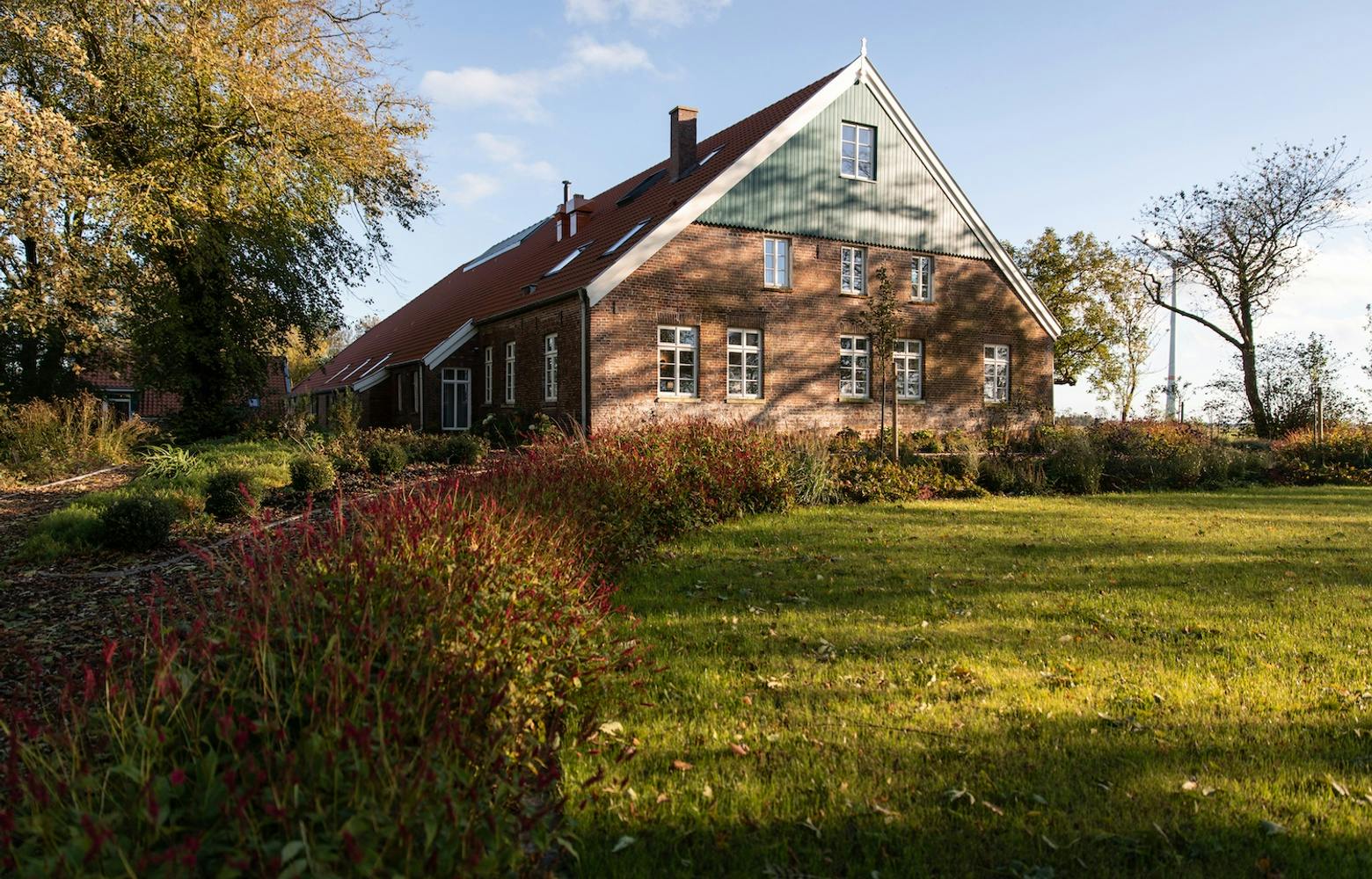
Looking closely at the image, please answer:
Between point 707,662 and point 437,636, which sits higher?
point 437,636

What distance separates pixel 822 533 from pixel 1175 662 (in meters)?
4.82

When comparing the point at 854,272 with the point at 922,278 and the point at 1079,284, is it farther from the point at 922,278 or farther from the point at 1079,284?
the point at 1079,284

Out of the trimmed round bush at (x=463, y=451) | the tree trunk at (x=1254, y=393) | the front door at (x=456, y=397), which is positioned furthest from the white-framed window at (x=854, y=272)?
the tree trunk at (x=1254, y=393)

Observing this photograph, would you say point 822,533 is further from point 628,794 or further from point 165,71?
point 165,71

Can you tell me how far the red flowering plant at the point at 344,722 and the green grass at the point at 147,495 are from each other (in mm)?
4115

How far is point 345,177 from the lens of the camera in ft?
65.8

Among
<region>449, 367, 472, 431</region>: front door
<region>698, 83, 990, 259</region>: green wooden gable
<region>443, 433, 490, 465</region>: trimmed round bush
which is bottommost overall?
<region>443, 433, 490, 465</region>: trimmed round bush

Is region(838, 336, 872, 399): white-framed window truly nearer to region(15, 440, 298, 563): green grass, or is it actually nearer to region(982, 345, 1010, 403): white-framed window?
region(982, 345, 1010, 403): white-framed window

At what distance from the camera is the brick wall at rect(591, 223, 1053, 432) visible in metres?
18.2

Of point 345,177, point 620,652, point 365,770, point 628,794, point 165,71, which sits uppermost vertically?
point 165,71

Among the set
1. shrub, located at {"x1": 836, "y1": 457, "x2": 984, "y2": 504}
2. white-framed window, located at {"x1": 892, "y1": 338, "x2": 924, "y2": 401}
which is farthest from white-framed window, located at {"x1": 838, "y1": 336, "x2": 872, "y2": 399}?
shrub, located at {"x1": 836, "y1": 457, "x2": 984, "y2": 504}

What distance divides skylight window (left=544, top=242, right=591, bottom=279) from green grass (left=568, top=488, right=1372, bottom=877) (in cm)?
1493

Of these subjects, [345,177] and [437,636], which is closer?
[437,636]

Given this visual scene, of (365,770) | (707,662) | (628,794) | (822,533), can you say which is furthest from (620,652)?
(822,533)
